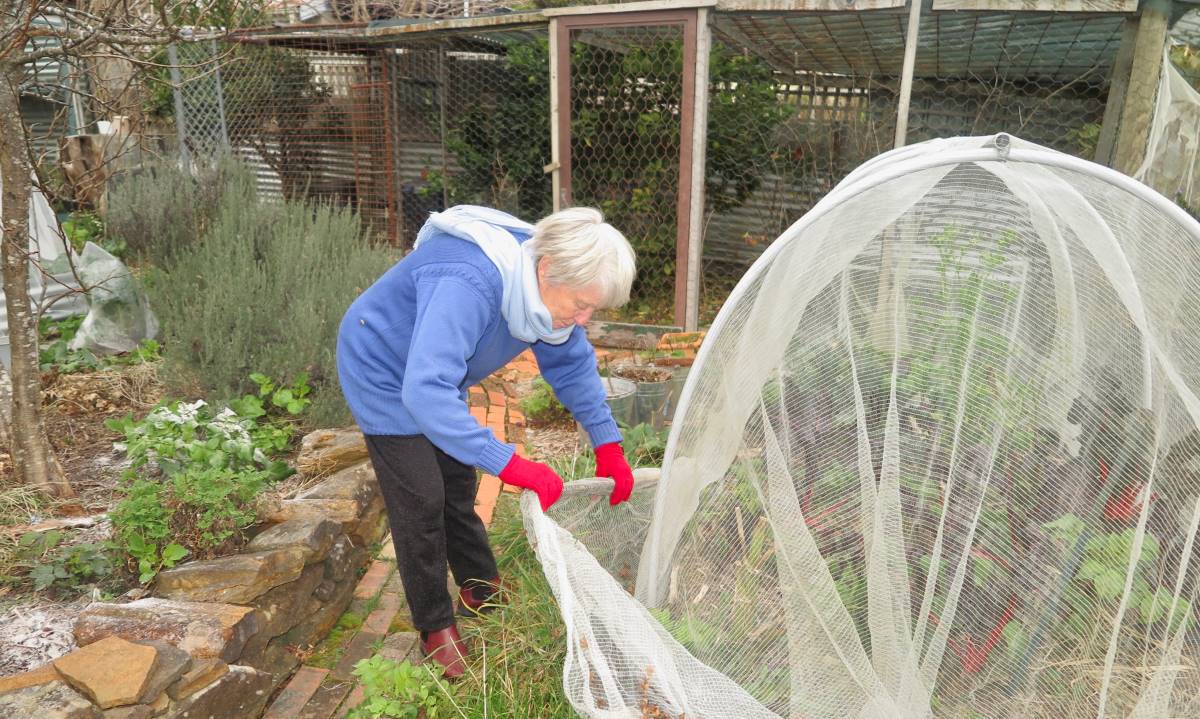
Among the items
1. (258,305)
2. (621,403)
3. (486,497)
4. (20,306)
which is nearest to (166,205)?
(258,305)

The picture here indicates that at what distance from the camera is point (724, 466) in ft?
5.83

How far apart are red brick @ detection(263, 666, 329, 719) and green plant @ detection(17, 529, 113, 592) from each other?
0.59 m

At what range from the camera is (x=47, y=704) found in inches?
64.3

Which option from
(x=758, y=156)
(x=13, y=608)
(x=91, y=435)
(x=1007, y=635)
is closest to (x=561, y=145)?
(x=758, y=156)

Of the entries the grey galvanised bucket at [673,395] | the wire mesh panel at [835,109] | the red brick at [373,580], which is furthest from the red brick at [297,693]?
the wire mesh panel at [835,109]

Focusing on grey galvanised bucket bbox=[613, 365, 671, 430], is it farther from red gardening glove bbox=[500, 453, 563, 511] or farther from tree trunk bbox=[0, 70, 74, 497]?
tree trunk bbox=[0, 70, 74, 497]

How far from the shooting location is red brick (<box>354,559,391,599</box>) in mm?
2697

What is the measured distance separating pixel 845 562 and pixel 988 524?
0.28 meters

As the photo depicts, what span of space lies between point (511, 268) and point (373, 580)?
4.69 feet

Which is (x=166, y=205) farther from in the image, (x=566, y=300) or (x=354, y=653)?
(x=566, y=300)

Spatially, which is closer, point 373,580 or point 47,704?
point 47,704

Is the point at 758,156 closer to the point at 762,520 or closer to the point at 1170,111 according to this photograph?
the point at 1170,111

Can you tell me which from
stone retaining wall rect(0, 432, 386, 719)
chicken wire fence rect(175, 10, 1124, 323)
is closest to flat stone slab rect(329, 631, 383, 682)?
stone retaining wall rect(0, 432, 386, 719)

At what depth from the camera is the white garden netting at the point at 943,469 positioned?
1393 mm
